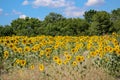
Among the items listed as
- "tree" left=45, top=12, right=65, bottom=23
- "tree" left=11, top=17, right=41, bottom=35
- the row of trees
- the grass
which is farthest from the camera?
"tree" left=45, top=12, right=65, bottom=23

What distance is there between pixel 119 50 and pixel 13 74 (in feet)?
8.68

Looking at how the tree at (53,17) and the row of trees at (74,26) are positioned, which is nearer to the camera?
the row of trees at (74,26)

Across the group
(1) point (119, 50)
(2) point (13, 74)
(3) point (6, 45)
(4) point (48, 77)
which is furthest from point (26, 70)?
(3) point (6, 45)

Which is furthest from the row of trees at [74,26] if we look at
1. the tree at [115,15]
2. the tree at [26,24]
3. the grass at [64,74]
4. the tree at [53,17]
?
→ the grass at [64,74]

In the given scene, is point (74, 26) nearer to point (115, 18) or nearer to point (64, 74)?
point (115, 18)

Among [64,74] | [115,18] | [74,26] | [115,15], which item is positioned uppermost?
[115,15]

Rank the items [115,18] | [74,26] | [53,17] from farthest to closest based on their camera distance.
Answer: [115,18]
[53,17]
[74,26]

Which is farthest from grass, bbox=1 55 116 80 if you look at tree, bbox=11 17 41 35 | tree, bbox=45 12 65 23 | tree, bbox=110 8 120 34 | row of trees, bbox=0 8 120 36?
tree, bbox=45 12 65 23

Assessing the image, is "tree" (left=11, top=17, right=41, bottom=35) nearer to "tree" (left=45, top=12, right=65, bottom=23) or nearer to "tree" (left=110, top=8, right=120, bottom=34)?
"tree" (left=45, top=12, right=65, bottom=23)

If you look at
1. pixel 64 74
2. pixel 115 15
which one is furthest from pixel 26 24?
pixel 64 74

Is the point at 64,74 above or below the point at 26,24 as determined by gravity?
below

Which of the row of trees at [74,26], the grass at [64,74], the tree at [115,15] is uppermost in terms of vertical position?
the tree at [115,15]

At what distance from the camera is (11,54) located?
10188mm

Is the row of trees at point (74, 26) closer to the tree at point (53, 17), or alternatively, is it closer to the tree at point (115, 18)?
the tree at point (115, 18)
